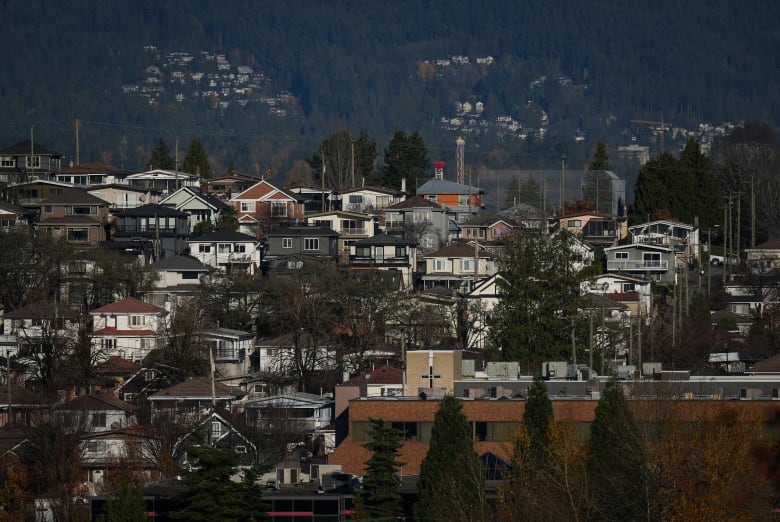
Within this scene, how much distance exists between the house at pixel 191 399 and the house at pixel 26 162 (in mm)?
33554

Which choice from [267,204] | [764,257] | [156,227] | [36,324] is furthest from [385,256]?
[764,257]

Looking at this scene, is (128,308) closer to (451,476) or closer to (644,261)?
(644,261)

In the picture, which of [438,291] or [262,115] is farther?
[262,115]

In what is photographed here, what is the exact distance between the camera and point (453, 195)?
238 ft

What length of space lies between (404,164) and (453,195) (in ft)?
15.9

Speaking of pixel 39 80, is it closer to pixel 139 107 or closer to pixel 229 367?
pixel 139 107

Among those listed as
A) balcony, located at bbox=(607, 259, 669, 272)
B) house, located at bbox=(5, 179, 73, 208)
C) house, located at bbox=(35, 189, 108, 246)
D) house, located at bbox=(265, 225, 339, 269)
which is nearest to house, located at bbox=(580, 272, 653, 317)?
balcony, located at bbox=(607, 259, 669, 272)

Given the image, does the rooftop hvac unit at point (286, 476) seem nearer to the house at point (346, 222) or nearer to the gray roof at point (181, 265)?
the gray roof at point (181, 265)

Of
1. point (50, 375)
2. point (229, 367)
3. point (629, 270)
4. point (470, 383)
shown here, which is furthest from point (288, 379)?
point (629, 270)

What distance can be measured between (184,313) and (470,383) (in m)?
12.9

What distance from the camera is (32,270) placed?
5325 centimetres

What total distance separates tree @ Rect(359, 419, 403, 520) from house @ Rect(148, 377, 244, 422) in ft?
36.2

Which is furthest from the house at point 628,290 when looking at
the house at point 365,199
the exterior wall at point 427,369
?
the exterior wall at point 427,369

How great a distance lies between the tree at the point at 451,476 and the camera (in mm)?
27531
